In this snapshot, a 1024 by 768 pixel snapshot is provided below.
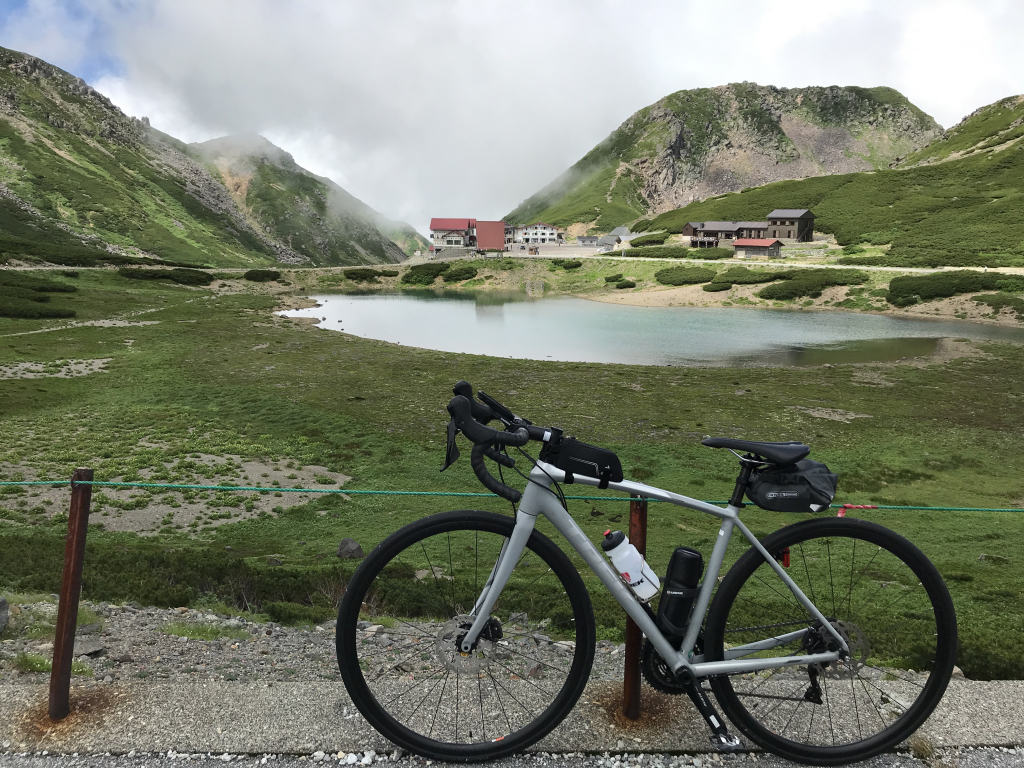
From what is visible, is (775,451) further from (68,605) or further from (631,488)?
(68,605)

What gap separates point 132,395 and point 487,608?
31757 millimetres

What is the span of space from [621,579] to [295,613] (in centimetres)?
586

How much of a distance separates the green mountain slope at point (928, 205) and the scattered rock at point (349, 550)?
98.4 metres

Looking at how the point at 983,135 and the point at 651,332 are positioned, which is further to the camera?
the point at 983,135

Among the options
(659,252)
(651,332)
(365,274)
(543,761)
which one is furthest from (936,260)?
(543,761)

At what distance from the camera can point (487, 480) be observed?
3.68 meters

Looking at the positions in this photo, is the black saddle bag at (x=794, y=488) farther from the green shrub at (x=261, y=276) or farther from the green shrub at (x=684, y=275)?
the green shrub at (x=261, y=276)

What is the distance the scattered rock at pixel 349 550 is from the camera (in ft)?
42.7

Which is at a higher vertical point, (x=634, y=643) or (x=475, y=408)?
(x=475, y=408)

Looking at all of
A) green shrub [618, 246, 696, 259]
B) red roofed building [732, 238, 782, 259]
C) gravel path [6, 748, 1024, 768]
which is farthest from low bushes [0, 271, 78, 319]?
red roofed building [732, 238, 782, 259]

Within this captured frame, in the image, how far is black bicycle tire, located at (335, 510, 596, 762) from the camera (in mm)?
3740

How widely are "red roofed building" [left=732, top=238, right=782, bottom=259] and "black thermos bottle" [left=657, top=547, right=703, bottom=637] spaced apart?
388 ft

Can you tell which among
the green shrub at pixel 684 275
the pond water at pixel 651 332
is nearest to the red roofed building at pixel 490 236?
the green shrub at pixel 684 275

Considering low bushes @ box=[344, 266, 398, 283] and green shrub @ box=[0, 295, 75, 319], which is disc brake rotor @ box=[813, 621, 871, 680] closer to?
green shrub @ box=[0, 295, 75, 319]
